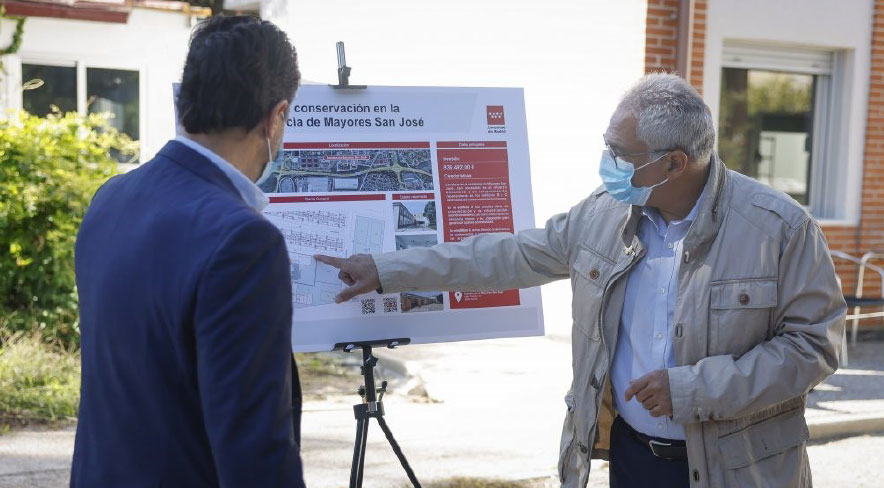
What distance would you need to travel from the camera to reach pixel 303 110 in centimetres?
350

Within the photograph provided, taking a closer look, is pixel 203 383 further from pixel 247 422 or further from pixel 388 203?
pixel 388 203

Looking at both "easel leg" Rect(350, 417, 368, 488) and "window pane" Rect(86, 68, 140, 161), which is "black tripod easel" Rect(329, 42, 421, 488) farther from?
"window pane" Rect(86, 68, 140, 161)

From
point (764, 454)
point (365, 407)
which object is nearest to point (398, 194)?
point (365, 407)

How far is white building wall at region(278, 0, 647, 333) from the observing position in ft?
35.3

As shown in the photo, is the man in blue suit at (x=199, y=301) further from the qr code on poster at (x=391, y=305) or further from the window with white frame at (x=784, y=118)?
the window with white frame at (x=784, y=118)

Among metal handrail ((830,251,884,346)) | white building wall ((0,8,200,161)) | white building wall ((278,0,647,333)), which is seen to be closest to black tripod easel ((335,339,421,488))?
white building wall ((278,0,647,333))

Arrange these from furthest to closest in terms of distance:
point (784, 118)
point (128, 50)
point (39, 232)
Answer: point (128, 50) → point (784, 118) → point (39, 232)

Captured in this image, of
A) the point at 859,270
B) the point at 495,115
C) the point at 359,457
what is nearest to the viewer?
the point at 359,457

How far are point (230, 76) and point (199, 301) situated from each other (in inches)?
17.3

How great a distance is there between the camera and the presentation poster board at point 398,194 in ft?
11.1

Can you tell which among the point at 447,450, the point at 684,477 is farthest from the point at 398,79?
the point at 684,477

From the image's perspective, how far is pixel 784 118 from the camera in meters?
11.0

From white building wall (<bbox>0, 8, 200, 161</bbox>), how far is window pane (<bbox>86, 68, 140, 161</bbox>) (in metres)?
0.12

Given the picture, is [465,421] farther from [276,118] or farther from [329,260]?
[276,118]
